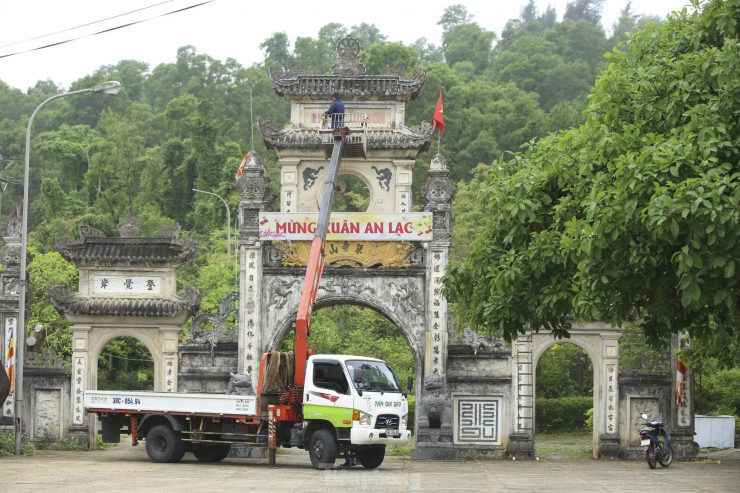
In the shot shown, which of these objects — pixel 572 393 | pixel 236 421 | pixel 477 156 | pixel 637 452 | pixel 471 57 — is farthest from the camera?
pixel 471 57

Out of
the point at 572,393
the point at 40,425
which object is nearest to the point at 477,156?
the point at 572,393

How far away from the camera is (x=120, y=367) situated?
48375 millimetres

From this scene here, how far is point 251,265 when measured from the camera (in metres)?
27.8

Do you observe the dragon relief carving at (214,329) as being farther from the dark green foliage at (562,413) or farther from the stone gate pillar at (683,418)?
the dark green foliage at (562,413)

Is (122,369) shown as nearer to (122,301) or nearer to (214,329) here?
(122,301)

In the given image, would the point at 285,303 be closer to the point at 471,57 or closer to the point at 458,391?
the point at 458,391

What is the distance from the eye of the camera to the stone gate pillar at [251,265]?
27.6 m

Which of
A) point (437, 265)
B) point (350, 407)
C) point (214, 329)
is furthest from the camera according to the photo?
point (214, 329)

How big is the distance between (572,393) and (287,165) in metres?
→ 22.8

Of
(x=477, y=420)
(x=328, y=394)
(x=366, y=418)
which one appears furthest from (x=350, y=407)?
(x=477, y=420)

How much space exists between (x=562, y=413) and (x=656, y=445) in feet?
64.5

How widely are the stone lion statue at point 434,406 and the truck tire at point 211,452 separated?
17.2ft

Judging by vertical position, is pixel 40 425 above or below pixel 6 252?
below

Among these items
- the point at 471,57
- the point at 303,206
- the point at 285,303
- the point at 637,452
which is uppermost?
the point at 471,57
